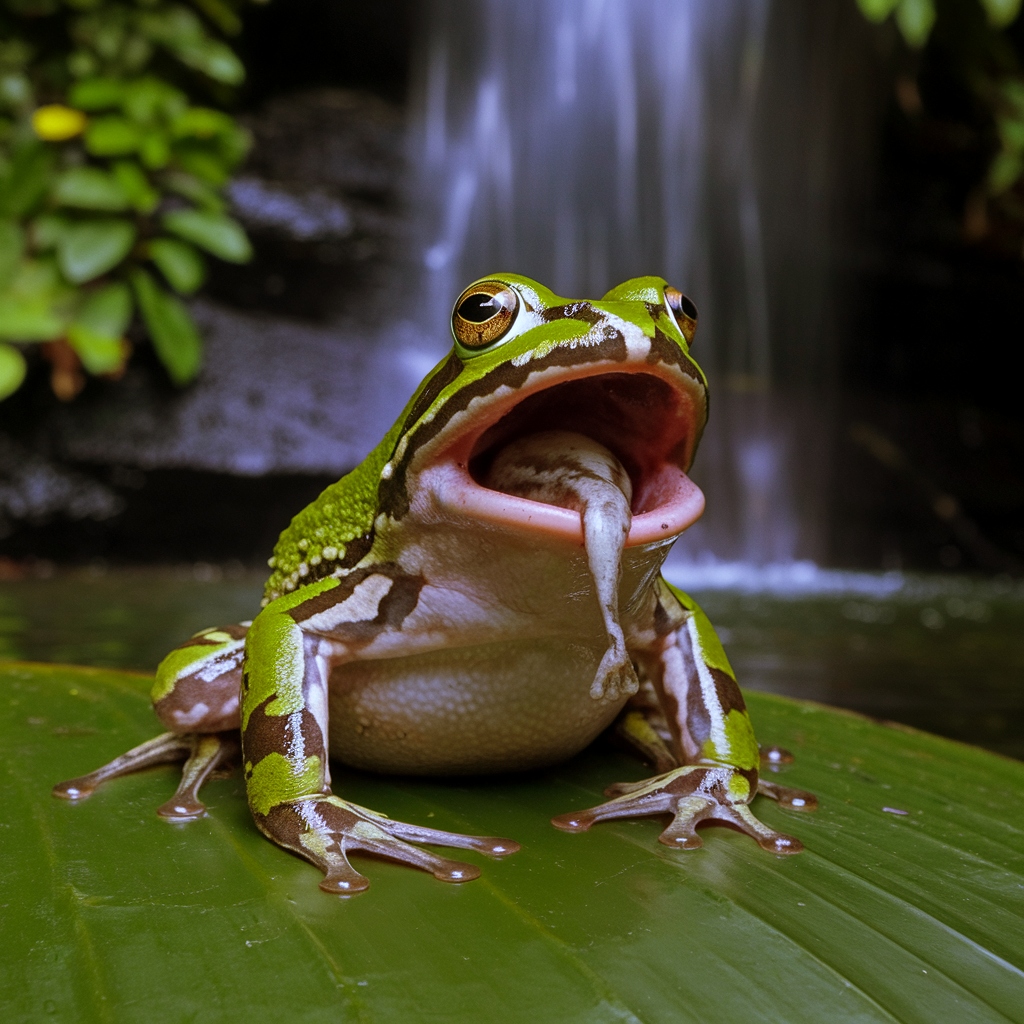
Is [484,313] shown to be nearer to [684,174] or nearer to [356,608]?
[356,608]

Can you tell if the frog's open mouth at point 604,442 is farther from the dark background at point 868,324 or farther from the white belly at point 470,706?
the dark background at point 868,324

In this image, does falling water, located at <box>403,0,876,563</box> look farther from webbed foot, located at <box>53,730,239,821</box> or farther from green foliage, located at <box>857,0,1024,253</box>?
webbed foot, located at <box>53,730,239,821</box>

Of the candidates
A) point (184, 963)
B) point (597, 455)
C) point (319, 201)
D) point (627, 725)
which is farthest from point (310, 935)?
point (319, 201)

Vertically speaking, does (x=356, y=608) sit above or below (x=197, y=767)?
above

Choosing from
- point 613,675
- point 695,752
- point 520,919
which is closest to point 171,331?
point 695,752

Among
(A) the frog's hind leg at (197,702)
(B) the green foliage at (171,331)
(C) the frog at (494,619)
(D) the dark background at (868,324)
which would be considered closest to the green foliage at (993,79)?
(D) the dark background at (868,324)

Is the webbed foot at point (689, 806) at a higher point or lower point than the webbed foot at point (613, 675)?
lower

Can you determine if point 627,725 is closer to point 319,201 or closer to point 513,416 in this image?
point 513,416

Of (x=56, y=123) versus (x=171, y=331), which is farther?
(x=171, y=331)
